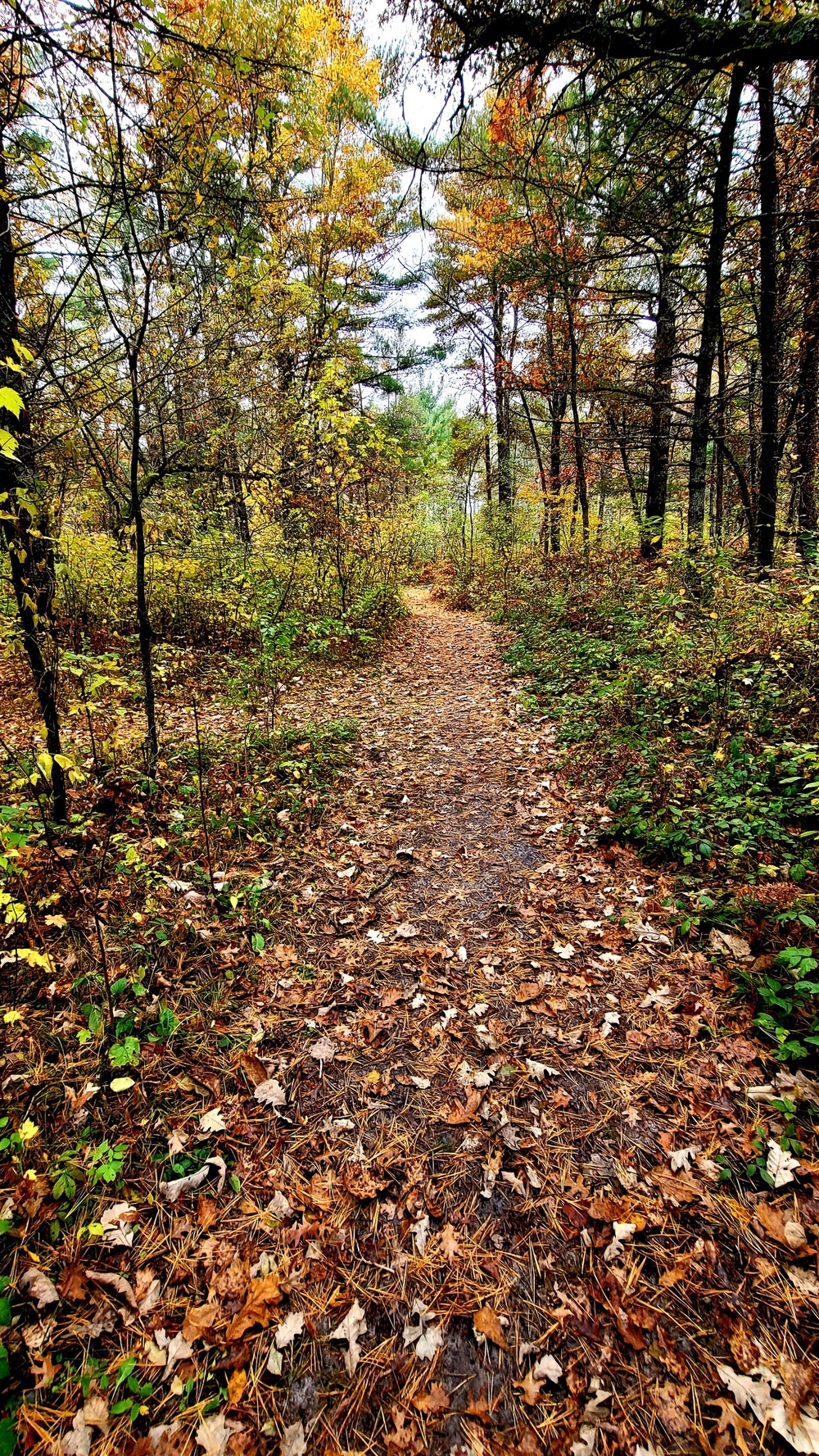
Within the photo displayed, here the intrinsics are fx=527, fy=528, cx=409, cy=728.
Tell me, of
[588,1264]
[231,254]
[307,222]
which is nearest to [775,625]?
[588,1264]

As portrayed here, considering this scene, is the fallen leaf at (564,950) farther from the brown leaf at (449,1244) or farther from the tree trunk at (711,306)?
the tree trunk at (711,306)

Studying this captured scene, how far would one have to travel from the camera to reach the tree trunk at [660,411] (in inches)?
349

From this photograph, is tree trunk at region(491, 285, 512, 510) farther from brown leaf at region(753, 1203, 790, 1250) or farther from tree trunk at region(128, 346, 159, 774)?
brown leaf at region(753, 1203, 790, 1250)

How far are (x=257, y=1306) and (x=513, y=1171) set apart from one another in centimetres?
105

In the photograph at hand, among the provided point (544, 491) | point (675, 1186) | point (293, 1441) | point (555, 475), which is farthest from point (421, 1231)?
point (544, 491)

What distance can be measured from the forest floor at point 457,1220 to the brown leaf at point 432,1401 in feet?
0.04

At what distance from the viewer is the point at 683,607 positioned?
682 cm

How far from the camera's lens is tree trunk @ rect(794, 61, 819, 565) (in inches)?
229

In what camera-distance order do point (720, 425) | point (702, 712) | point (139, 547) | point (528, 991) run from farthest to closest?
point (720, 425), point (702, 712), point (139, 547), point (528, 991)

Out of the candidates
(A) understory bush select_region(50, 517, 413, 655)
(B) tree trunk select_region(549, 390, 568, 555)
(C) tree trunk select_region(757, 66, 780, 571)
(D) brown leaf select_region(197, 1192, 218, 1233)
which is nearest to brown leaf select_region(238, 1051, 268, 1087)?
(D) brown leaf select_region(197, 1192, 218, 1233)

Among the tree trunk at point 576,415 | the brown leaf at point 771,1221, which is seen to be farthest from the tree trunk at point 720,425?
the brown leaf at point 771,1221

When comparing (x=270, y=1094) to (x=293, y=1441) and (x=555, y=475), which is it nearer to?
(x=293, y=1441)

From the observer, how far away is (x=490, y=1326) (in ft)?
5.77

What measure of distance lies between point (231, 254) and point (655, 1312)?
277 inches
